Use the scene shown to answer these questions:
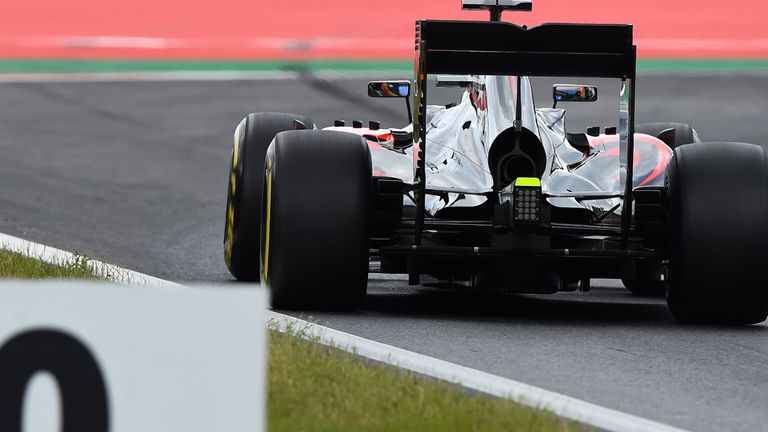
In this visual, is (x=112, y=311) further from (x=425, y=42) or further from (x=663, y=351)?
(x=425, y=42)

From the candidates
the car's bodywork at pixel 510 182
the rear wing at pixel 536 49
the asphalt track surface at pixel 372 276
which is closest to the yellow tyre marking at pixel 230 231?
the asphalt track surface at pixel 372 276

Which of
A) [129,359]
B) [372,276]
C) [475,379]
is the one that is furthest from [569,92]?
[129,359]

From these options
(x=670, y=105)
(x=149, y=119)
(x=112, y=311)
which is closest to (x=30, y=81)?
(x=149, y=119)

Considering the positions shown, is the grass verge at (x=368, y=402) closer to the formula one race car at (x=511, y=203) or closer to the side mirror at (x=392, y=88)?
the formula one race car at (x=511, y=203)

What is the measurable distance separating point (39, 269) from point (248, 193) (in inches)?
58.9

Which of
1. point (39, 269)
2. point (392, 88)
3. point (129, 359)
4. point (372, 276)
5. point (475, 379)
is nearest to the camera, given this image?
point (129, 359)

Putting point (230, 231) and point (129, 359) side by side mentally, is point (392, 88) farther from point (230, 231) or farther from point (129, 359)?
point (129, 359)

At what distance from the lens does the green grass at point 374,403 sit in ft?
18.9

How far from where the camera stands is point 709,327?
907 centimetres

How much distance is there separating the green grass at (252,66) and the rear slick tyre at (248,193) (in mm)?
17499

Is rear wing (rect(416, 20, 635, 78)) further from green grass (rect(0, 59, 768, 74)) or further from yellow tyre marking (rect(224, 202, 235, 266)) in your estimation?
green grass (rect(0, 59, 768, 74))

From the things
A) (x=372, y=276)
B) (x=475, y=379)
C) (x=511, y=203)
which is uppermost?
(x=511, y=203)

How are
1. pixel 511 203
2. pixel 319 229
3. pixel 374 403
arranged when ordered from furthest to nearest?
pixel 511 203, pixel 319 229, pixel 374 403

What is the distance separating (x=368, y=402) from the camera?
6.07 m
